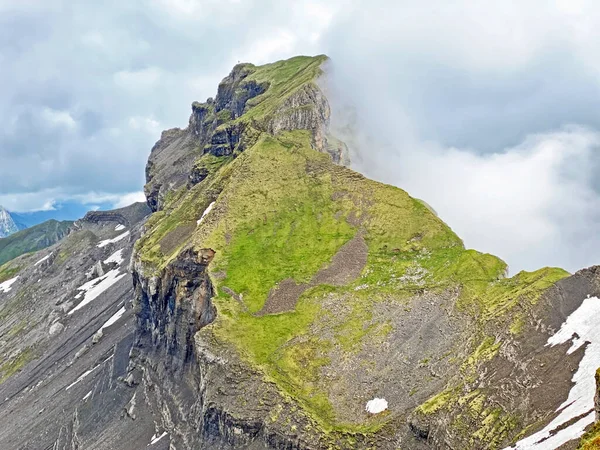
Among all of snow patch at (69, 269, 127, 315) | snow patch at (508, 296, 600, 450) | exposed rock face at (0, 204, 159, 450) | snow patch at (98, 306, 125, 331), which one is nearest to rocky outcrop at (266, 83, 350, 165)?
exposed rock face at (0, 204, 159, 450)

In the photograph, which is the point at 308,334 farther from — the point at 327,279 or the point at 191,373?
the point at 191,373

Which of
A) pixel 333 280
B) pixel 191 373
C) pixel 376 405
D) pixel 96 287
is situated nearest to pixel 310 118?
pixel 333 280

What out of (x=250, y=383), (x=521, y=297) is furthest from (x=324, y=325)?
(x=521, y=297)

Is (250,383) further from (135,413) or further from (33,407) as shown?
(33,407)

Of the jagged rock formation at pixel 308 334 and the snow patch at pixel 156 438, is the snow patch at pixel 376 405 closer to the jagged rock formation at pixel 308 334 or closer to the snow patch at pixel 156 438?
the jagged rock formation at pixel 308 334

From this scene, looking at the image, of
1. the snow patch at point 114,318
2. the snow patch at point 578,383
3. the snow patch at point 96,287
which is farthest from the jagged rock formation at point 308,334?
the snow patch at point 96,287

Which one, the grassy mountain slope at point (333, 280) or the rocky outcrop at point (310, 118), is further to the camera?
the rocky outcrop at point (310, 118)
